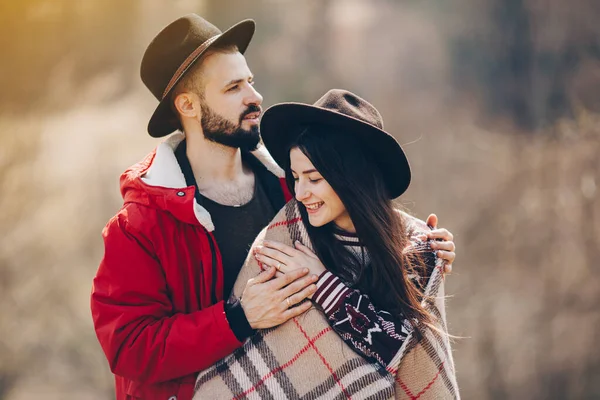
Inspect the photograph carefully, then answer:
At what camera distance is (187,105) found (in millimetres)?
2545

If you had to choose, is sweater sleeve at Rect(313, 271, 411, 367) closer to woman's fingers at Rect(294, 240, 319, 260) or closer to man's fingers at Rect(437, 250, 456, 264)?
woman's fingers at Rect(294, 240, 319, 260)

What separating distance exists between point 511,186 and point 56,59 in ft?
12.2

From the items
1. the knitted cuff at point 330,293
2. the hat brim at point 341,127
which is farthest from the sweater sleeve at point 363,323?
the hat brim at point 341,127

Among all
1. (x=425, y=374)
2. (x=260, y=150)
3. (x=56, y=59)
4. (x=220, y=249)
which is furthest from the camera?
(x=56, y=59)

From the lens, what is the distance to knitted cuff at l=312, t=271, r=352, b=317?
6.63 ft

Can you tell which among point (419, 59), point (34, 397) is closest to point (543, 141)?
point (419, 59)

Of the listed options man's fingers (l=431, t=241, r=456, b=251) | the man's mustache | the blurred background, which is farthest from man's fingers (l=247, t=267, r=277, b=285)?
the blurred background

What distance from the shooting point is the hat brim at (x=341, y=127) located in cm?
205

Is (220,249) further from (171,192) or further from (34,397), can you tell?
(34,397)

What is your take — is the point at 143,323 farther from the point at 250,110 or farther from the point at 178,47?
the point at 178,47

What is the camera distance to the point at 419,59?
5535 mm

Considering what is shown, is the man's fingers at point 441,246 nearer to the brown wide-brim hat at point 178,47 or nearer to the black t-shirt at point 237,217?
the black t-shirt at point 237,217

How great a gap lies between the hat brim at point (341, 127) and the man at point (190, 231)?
10.3 inches

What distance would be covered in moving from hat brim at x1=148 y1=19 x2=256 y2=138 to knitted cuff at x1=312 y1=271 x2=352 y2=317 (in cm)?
90
